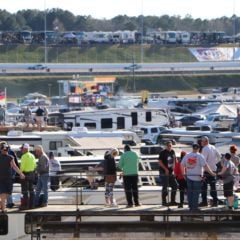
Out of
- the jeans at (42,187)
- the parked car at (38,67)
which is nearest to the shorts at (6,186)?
the jeans at (42,187)

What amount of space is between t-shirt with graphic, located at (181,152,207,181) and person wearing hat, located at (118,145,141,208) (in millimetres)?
1126

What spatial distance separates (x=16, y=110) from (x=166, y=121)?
16.2m

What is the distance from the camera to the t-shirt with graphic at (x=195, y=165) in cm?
2169

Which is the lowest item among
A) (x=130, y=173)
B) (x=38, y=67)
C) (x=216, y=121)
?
(x=38, y=67)

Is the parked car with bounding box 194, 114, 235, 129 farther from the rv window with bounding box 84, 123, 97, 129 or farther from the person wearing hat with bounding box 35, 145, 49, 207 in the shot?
the person wearing hat with bounding box 35, 145, 49, 207

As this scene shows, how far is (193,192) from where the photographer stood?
71.4ft

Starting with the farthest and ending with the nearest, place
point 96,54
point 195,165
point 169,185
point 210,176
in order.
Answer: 1. point 96,54
2. point 169,185
3. point 210,176
4. point 195,165

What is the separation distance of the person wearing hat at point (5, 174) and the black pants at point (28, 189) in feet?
1.28

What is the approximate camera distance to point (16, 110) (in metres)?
76.5

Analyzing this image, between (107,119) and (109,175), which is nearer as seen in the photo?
(109,175)

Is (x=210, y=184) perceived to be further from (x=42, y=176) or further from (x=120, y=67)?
(x=120, y=67)

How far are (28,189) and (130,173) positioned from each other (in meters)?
2.14

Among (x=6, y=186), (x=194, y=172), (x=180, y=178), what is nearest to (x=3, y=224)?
(x=6, y=186)

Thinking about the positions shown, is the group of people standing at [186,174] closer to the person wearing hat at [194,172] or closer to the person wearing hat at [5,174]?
the person wearing hat at [194,172]
